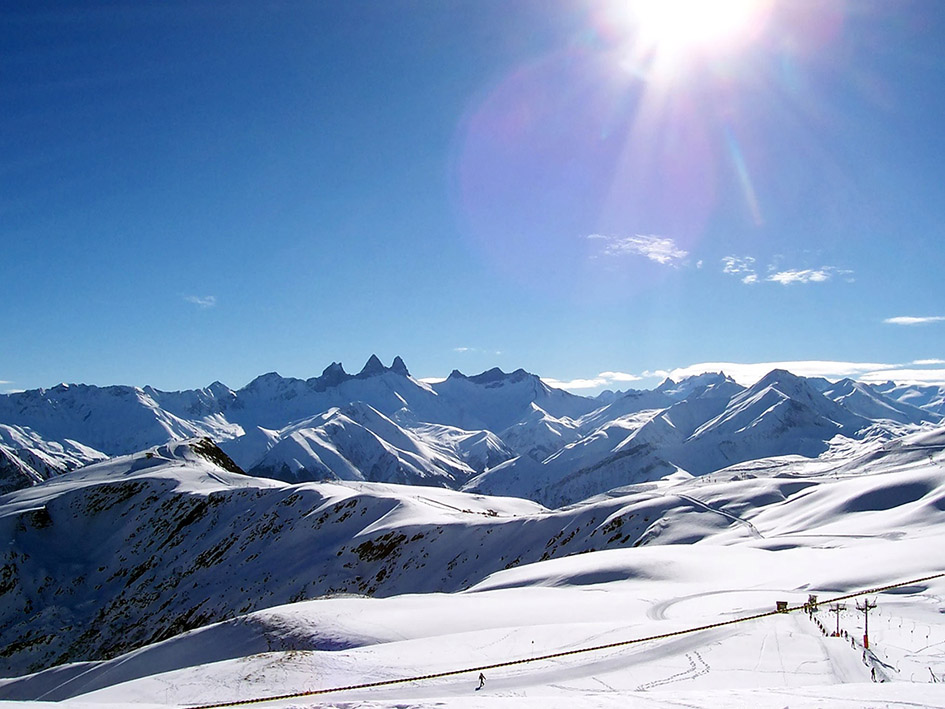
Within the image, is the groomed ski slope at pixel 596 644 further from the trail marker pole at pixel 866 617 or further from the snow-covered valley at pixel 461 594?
the trail marker pole at pixel 866 617

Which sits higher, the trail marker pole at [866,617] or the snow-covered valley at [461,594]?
the trail marker pole at [866,617]

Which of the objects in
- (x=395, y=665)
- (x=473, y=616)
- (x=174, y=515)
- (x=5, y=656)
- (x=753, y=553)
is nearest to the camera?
(x=395, y=665)

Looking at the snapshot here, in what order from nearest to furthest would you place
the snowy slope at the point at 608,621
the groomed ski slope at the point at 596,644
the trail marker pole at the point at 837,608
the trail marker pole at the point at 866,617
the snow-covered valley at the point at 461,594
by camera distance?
the groomed ski slope at the point at 596,644
the snowy slope at the point at 608,621
the snow-covered valley at the point at 461,594
the trail marker pole at the point at 866,617
the trail marker pole at the point at 837,608

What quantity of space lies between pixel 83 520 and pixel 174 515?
20429 mm

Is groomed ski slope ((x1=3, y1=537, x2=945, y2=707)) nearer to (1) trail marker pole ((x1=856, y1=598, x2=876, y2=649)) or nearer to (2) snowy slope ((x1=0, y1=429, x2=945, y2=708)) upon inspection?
(2) snowy slope ((x1=0, y1=429, x2=945, y2=708))

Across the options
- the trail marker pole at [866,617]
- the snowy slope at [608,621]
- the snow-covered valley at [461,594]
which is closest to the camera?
the snowy slope at [608,621]

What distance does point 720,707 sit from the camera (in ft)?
39.1

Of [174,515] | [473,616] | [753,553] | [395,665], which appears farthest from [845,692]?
[174,515]

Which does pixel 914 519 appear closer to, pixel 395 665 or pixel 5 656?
pixel 395 665

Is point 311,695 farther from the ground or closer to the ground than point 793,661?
closer to the ground

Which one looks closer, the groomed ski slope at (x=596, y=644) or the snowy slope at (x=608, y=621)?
the groomed ski slope at (x=596, y=644)

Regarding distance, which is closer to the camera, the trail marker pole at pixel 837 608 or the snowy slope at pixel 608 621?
the snowy slope at pixel 608 621

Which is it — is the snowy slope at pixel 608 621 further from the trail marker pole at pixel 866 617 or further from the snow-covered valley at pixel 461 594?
the trail marker pole at pixel 866 617

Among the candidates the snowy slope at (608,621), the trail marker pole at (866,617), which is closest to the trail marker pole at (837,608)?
the snowy slope at (608,621)
